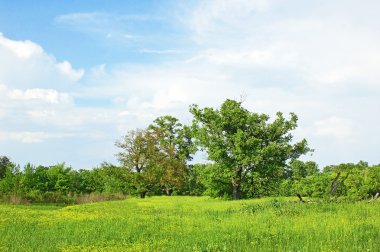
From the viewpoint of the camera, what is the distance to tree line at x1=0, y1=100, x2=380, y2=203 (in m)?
51.2

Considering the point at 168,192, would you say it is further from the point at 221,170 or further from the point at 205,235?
the point at 205,235

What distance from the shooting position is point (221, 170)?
172 ft

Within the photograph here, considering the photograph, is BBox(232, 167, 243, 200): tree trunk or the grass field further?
BBox(232, 167, 243, 200): tree trunk

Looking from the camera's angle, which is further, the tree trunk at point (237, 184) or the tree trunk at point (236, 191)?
the tree trunk at point (236, 191)

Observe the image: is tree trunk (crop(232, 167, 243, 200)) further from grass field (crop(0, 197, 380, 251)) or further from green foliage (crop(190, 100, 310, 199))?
grass field (crop(0, 197, 380, 251))

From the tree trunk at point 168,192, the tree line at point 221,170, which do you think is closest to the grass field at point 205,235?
the tree line at point 221,170

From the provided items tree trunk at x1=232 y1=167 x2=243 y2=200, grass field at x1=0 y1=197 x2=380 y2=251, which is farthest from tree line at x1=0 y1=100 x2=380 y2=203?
grass field at x1=0 y1=197 x2=380 y2=251

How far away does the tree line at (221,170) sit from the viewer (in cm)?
5125

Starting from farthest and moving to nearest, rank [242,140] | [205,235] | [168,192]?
[168,192]
[242,140]
[205,235]

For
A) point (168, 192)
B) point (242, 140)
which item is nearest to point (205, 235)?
point (242, 140)

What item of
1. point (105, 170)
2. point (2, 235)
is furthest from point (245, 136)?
point (2, 235)

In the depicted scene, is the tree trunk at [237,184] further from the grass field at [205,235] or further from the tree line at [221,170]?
the grass field at [205,235]

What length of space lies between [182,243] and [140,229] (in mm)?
4868

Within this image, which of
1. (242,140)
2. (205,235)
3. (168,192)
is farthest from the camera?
(168,192)
